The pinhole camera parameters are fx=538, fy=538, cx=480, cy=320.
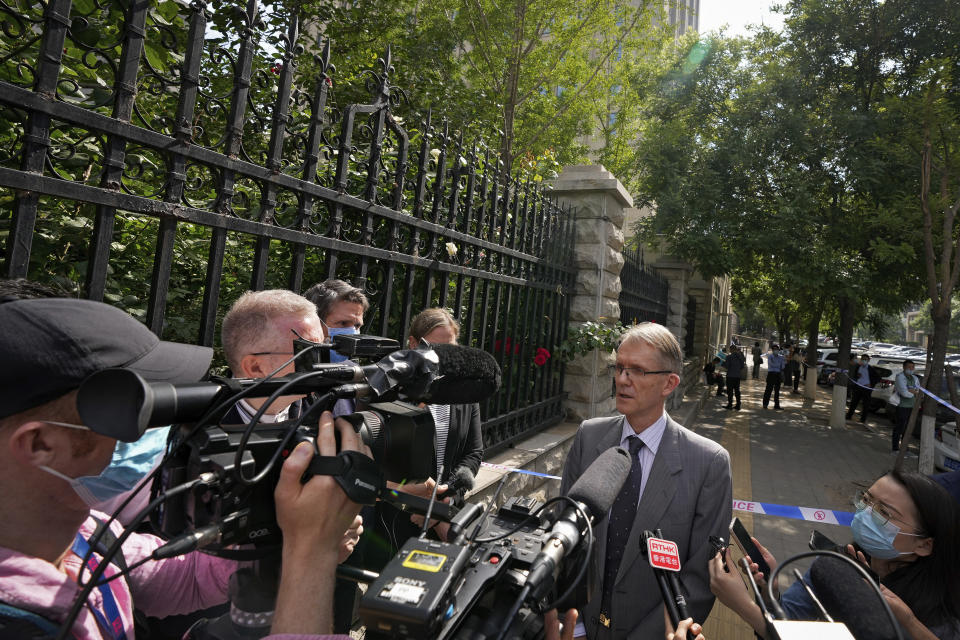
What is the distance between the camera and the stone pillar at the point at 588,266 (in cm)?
630

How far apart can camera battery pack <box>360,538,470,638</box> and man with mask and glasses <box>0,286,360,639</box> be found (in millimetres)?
186

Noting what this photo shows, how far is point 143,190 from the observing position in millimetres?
3250

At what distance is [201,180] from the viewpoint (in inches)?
96.0

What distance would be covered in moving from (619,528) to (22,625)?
2.11 metres

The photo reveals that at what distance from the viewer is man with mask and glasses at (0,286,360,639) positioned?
946 millimetres

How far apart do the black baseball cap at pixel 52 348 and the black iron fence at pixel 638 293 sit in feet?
23.5

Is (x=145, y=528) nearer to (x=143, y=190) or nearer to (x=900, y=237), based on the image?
(x=143, y=190)

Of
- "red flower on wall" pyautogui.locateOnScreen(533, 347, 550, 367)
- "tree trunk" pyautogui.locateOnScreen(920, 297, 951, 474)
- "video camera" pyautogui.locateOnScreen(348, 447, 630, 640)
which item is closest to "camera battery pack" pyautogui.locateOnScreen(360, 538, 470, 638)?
"video camera" pyautogui.locateOnScreen(348, 447, 630, 640)

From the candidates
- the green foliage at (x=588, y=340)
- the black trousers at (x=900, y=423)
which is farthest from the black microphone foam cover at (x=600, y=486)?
the black trousers at (x=900, y=423)

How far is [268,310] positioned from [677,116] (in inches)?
617

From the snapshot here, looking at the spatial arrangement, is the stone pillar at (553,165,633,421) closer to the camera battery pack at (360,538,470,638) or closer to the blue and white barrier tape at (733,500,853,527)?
the blue and white barrier tape at (733,500,853,527)

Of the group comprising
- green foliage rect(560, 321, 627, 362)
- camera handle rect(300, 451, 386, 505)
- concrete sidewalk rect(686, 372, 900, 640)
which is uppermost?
green foliage rect(560, 321, 627, 362)

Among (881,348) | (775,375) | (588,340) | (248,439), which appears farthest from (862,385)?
(881,348)

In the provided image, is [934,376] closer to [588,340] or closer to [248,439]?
[588,340]
